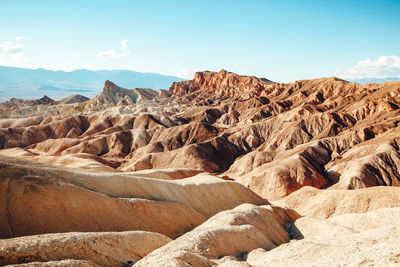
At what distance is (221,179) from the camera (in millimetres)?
37656

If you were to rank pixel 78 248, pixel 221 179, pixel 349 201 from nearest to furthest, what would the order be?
pixel 78 248, pixel 349 201, pixel 221 179

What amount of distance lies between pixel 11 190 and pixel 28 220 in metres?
2.20

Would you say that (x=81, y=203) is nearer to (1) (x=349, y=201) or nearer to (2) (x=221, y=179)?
(2) (x=221, y=179)

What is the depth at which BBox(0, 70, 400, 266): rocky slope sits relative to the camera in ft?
53.0

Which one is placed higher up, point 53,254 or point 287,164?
point 53,254

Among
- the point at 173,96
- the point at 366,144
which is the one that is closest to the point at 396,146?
the point at 366,144

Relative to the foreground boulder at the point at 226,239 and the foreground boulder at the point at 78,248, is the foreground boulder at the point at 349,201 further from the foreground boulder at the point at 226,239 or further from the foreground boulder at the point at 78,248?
the foreground boulder at the point at 78,248

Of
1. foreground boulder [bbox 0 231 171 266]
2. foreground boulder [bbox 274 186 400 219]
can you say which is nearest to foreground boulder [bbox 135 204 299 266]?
foreground boulder [bbox 0 231 171 266]

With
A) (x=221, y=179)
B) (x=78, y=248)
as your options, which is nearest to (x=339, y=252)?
(x=78, y=248)

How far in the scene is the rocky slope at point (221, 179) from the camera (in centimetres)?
1614

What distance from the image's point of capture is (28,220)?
56.2ft

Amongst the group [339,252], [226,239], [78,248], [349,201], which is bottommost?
[349,201]

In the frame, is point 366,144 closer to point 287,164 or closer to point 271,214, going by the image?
point 287,164

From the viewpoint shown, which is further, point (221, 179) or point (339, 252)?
point (221, 179)
